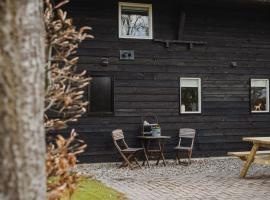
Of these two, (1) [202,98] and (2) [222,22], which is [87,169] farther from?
(2) [222,22]

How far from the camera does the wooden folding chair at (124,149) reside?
10.7m

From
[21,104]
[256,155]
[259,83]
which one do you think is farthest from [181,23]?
[21,104]

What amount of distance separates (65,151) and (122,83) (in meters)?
Answer: 8.46

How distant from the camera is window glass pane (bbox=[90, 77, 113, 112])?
11.5 metres

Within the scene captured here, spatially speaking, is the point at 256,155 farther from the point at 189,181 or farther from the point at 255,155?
the point at 189,181

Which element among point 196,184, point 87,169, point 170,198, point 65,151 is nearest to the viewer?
point 65,151

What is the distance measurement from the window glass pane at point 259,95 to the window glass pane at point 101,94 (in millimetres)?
4318

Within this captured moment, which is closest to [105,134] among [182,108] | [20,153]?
[182,108]

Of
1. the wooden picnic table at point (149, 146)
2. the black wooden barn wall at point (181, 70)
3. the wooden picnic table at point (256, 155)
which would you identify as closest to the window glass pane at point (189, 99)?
the black wooden barn wall at point (181, 70)

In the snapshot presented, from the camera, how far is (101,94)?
1155 cm

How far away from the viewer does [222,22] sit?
42.2ft

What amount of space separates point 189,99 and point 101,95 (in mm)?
2529

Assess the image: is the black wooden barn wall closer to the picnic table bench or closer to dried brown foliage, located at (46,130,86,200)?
the picnic table bench

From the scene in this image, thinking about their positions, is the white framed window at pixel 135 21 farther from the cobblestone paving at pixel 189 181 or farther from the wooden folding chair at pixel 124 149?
the cobblestone paving at pixel 189 181
